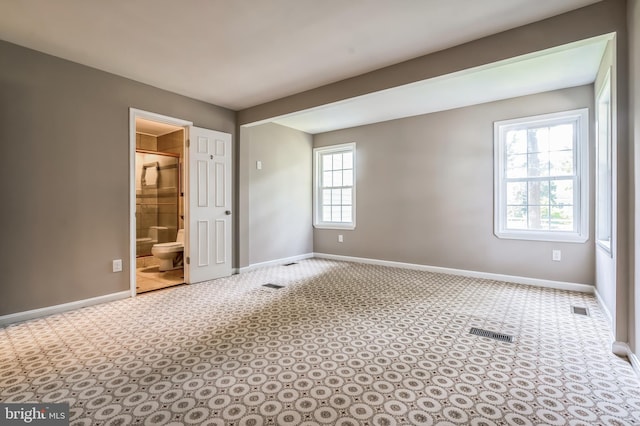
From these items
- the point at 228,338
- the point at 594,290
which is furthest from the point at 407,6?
the point at 594,290

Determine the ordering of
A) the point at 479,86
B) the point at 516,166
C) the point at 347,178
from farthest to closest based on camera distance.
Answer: the point at 347,178
the point at 516,166
the point at 479,86

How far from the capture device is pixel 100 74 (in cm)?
342

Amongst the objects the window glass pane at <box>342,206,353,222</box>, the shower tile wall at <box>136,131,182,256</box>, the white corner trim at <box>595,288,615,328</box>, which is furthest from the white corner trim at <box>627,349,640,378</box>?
the shower tile wall at <box>136,131,182,256</box>

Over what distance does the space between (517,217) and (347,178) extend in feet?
9.95

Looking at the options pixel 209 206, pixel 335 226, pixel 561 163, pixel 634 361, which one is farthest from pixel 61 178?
pixel 561 163

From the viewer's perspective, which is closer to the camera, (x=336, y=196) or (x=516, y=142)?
(x=516, y=142)

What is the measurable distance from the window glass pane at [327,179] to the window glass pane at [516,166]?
3.24 m

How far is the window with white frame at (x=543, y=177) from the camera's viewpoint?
12.8 feet

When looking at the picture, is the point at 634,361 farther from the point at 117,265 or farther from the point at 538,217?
the point at 117,265

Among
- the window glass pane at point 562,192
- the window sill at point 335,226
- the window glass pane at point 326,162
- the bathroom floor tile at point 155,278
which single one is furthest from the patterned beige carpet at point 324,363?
the window glass pane at point 326,162

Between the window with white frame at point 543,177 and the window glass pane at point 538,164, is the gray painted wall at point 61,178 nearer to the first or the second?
the window with white frame at point 543,177

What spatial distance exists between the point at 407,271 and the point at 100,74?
16.4 ft

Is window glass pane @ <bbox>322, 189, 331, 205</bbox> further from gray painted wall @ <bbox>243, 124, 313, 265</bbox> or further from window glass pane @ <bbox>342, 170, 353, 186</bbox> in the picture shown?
window glass pane @ <bbox>342, 170, 353, 186</bbox>

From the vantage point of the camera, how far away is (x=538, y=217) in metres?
4.23
